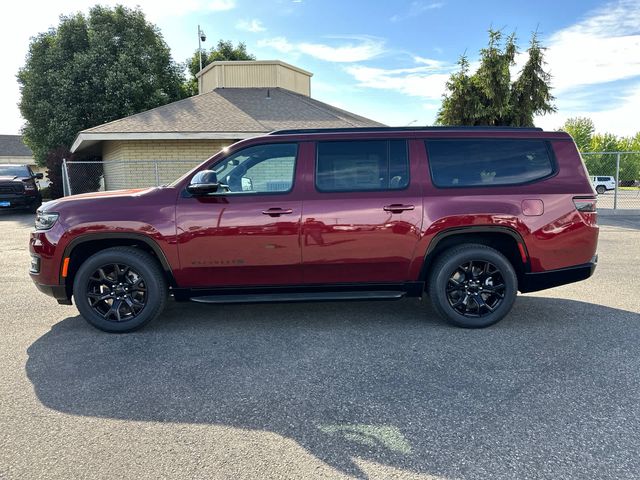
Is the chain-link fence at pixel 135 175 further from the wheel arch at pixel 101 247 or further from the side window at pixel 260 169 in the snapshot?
the side window at pixel 260 169

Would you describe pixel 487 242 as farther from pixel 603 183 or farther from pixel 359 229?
pixel 603 183

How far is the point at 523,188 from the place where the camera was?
4262 millimetres

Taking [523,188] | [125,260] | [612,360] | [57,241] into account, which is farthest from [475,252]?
[57,241]

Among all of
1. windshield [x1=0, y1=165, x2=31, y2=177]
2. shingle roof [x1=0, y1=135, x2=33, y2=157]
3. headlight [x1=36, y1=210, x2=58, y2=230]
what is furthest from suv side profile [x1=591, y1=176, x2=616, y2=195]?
shingle roof [x1=0, y1=135, x2=33, y2=157]

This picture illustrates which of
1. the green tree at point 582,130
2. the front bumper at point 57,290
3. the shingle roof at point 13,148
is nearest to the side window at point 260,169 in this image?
the front bumper at point 57,290

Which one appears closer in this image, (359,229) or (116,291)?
(359,229)

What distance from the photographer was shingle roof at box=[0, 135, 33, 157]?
51125mm

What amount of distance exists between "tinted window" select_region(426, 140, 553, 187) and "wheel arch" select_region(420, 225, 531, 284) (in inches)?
18.0

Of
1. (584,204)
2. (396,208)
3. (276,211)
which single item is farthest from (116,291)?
(584,204)

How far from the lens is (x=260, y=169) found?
428 centimetres

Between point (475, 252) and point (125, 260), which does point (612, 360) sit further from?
point (125, 260)

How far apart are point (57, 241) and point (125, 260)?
643mm

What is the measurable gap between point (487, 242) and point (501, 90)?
15233 mm

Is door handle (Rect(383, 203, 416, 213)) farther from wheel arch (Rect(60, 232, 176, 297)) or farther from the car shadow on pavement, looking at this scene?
wheel arch (Rect(60, 232, 176, 297))
